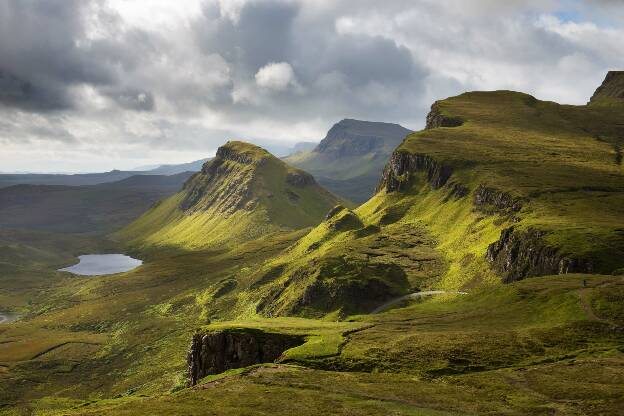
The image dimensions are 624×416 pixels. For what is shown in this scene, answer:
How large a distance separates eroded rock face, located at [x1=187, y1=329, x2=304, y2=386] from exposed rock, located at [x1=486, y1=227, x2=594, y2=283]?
76.7m

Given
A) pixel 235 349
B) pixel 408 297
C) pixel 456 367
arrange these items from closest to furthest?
pixel 456 367, pixel 235 349, pixel 408 297

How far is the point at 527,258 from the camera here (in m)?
157

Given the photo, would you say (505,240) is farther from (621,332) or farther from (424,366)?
(424,366)

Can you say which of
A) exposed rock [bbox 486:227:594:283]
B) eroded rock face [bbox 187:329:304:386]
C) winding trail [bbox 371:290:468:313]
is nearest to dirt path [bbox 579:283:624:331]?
exposed rock [bbox 486:227:594:283]

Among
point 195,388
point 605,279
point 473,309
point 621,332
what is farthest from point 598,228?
point 195,388

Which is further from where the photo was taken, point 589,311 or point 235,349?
point 235,349

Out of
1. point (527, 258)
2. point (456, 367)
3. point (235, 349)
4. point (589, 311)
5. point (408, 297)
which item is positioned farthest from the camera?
point (408, 297)

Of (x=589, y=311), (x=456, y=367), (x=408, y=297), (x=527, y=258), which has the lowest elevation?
(x=408, y=297)

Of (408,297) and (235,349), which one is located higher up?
(408,297)

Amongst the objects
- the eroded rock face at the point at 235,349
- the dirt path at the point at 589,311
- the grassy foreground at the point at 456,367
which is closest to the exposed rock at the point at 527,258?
the grassy foreground at the point at 456,367

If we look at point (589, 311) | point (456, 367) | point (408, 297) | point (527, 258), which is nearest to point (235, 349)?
point (456, 367)

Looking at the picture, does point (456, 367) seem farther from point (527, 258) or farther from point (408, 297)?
point (408, 297)

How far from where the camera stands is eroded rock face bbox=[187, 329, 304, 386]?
11419 cm

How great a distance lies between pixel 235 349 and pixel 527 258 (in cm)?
9031
